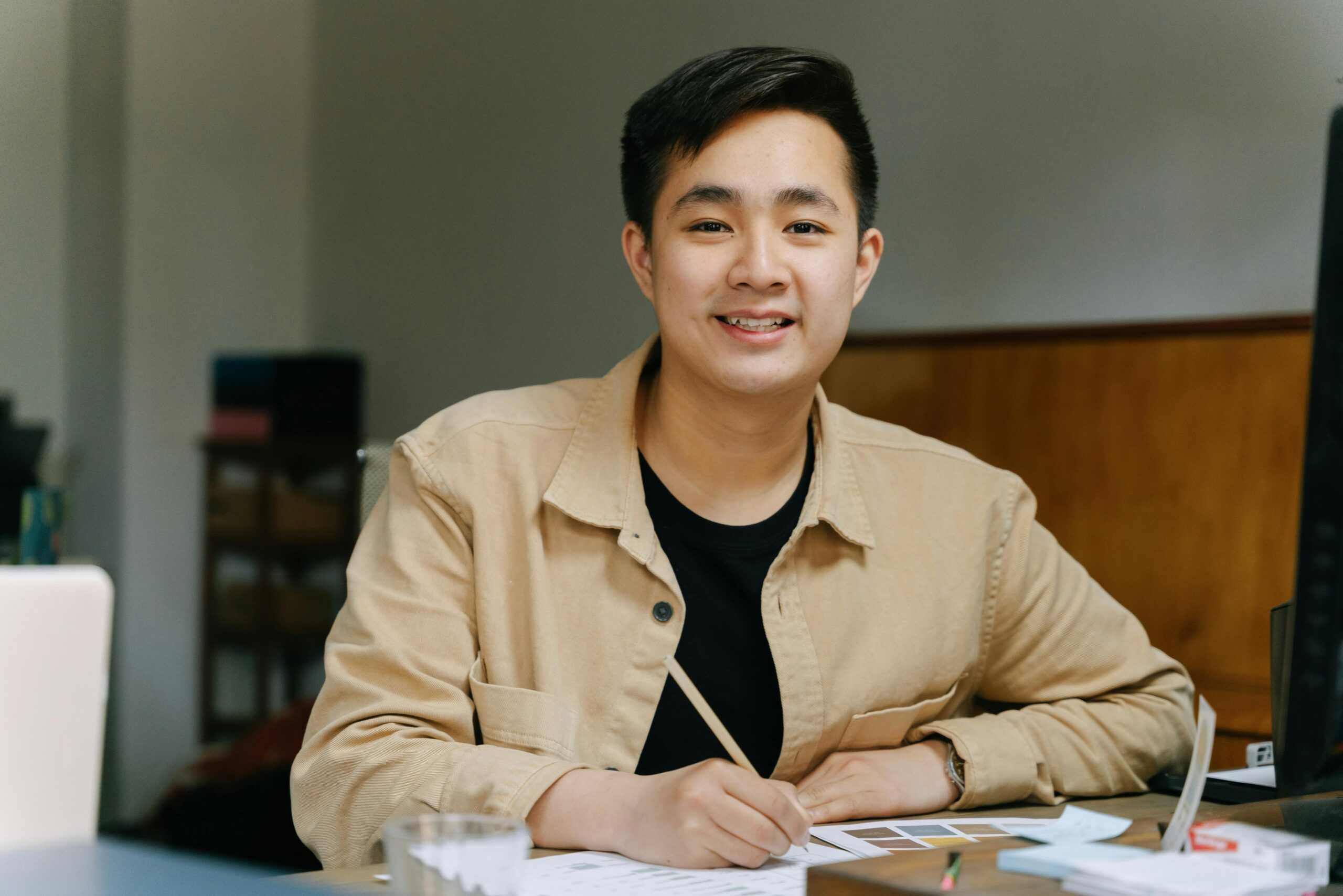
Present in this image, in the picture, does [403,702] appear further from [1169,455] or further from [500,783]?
[1169,455]

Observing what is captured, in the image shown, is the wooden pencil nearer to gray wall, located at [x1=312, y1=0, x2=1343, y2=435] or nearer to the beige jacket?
the beige jacket

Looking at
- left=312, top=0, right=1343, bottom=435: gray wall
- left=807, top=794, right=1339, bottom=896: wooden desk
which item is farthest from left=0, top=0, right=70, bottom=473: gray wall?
left=807, top=794, right=1339, bottom=896: wooden desk

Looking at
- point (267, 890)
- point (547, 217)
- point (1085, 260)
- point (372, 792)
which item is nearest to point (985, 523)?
point (372, 792)

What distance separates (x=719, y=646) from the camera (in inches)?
52.2

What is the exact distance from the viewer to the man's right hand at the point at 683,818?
3.13 ft

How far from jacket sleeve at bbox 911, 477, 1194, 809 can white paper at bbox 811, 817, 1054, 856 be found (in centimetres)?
13

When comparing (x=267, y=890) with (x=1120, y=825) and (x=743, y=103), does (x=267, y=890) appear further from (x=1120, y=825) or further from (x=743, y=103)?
(x=743, y=103)

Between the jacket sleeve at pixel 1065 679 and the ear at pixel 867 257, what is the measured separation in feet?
0.89

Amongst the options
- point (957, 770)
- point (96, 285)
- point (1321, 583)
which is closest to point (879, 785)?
point (957, 770)

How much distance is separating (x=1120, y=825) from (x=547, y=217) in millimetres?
3063

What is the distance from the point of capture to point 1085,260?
2727 mm

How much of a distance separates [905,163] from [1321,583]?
7.81ft

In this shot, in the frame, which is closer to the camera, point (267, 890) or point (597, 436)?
point (267, 890)

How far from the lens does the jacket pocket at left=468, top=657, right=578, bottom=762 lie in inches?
48.1
